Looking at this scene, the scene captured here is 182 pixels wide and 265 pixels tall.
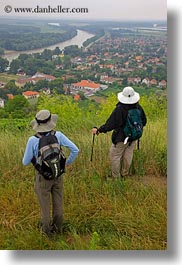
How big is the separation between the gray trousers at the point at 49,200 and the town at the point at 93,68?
2.32ft

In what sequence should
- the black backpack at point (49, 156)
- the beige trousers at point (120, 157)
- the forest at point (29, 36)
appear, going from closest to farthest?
the black backpack at point (49, 156) < the forest at point (29, 36) < the beige trousers at point (120, 157)

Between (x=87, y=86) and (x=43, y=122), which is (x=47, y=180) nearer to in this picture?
(x=43, y=122)

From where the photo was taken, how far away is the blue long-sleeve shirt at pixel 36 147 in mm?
4098

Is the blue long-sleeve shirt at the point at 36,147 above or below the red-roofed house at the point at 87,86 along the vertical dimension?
below

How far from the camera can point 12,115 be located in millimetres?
4488

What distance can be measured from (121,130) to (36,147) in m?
0.77

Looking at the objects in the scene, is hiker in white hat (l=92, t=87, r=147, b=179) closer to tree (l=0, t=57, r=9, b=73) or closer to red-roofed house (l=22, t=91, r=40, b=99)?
red-roofed house (l=22, t=91, r=40, b=99)

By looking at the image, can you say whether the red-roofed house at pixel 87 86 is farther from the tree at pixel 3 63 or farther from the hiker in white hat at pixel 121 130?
the tree at pixel 3 63

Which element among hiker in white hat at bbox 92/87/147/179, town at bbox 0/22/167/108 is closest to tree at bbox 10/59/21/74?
town at bbox 0/22/167/108

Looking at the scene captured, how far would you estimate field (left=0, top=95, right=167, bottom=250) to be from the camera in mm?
4453

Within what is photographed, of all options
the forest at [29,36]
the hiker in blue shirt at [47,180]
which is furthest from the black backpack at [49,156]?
the forest at [29,36]

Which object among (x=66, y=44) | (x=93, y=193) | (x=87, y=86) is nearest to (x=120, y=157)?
(x=93, y=193)

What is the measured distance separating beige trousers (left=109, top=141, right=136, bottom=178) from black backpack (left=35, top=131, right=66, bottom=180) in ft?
2.06

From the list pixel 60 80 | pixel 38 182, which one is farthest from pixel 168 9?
pixel 38 182
